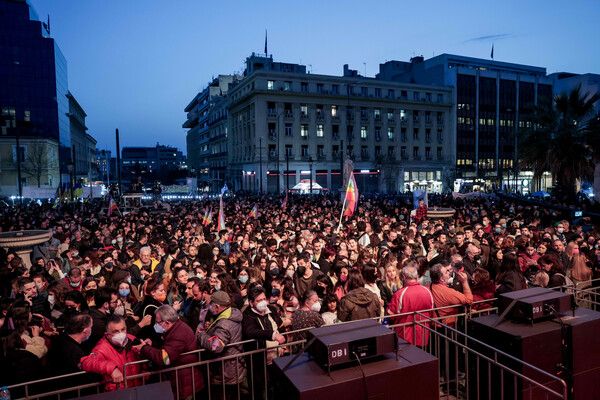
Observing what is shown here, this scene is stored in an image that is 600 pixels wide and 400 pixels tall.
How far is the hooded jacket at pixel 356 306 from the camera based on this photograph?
574 cm

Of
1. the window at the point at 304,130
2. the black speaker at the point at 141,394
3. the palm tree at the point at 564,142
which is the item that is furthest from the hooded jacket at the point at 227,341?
the window at the point at 304,130

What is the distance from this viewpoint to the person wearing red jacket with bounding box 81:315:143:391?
4.05m

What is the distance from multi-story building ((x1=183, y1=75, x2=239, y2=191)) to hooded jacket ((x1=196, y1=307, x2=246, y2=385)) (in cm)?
7573

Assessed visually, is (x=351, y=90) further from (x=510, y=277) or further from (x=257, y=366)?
(x=257, y=366)

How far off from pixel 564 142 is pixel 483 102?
5290 cm

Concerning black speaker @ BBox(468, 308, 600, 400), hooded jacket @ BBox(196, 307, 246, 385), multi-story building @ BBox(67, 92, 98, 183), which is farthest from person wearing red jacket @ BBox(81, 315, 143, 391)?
multi-story building @ BBox(67, 92, 98, 183)

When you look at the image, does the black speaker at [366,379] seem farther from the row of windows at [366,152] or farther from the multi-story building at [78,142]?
the multi-story building at [78,142]

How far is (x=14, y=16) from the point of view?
215 ft

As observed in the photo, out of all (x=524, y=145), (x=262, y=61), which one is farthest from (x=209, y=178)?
(x=524, y=145)

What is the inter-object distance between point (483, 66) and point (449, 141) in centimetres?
1706

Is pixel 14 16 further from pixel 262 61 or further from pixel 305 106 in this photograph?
pixel 305 106

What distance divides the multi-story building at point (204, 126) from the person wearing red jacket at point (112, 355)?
75786 millimetres

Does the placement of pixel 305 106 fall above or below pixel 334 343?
above

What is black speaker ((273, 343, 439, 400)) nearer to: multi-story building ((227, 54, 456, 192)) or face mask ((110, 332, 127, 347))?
face mask ((110, 332, 127, 347))
